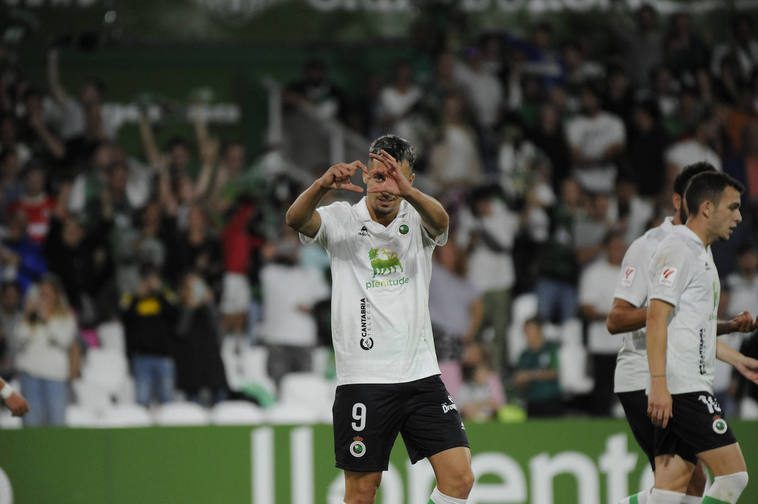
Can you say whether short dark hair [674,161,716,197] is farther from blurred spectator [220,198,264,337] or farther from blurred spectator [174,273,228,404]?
blurred spectator [220,198,264,337]

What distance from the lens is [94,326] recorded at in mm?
11852

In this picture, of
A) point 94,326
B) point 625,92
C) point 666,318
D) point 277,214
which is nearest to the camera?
point 666,318

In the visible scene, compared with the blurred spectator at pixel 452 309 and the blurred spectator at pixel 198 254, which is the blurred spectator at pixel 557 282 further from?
the blurred spectator at pixel 198 254

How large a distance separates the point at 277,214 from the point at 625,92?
463 cm

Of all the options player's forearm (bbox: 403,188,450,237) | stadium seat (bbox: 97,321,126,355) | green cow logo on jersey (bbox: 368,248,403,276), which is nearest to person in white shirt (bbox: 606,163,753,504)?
player's forearm (bbox: 403,188,450,237)

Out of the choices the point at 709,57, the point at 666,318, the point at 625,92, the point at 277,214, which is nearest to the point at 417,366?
the point at 666,318

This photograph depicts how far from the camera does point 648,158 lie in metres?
13.4

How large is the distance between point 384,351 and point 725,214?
2076 mm

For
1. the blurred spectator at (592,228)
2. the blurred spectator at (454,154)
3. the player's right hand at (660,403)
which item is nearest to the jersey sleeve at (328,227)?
the player's right hand at (660,403)

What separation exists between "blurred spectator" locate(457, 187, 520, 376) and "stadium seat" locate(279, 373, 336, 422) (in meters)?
1.78

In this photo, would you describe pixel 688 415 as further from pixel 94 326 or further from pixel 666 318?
pixel 94 326

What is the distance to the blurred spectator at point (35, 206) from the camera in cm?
1227

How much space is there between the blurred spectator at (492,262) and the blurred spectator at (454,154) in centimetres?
86

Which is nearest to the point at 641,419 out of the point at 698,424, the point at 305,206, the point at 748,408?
the point at 698,424
